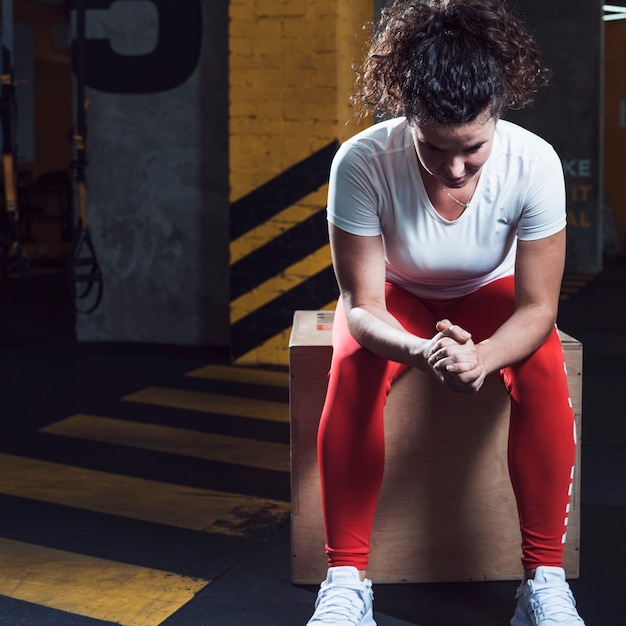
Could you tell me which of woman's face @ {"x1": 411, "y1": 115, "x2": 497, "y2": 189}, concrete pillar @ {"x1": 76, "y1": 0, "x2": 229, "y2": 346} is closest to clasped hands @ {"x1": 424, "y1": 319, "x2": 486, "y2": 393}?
woman's face @ {"x1": 411, "y1": 115, "x2": 497, "y2": 189}

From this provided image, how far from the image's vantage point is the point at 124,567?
2.34 m

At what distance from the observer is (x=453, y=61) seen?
181cm

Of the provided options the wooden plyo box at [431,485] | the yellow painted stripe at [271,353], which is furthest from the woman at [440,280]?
the yellow painted stripe at [271,353]

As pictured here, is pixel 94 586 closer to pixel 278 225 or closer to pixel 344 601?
pixel 344 601

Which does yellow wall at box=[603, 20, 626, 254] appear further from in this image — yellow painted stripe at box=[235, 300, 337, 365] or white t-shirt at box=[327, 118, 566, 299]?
white t-shirt at box=[327, 118, 566, 299]

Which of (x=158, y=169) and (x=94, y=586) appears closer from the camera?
(x=94, y=586)

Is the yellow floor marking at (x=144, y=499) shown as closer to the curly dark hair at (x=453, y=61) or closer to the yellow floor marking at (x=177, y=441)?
the yellow floor marking at (x=177, y=441)

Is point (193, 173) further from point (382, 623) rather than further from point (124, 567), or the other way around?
point (382, 623)

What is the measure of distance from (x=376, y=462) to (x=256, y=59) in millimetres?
2938

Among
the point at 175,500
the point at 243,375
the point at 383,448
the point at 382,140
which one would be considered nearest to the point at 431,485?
the point at 383,448

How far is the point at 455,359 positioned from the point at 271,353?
2992mm

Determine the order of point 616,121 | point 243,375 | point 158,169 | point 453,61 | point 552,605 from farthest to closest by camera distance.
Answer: point 616,121
point 158,169
point 243,375
point 552,605
point 453,61

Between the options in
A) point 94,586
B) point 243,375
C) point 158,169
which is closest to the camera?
point 94,586

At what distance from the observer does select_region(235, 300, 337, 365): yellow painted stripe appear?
15.6 ft
